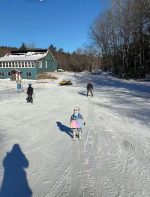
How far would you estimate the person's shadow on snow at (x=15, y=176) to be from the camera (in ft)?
28.5

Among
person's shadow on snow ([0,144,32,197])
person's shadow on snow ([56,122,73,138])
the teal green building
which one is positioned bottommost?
person's shadow on snow ([0,144,32,197])

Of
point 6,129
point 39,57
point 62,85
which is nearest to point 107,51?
point 39,57

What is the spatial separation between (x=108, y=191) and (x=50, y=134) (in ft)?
22.5

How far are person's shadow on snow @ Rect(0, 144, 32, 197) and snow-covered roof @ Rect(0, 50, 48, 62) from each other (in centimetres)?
5267

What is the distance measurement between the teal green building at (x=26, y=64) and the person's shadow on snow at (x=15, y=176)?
1913 inches

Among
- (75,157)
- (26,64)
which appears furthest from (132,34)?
(75,157)

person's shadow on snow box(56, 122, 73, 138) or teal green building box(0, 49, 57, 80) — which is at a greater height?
teal green building box(0, 49, 57, 80)

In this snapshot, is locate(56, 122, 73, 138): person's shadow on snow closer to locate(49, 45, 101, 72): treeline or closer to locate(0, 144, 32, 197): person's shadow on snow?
locate(0, 144, 32, 197): person's shadow on snow

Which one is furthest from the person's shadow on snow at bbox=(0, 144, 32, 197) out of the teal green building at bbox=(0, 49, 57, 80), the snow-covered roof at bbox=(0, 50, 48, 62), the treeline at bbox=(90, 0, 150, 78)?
the snow-covered roof at bbox=(0, 50, 48, 62)

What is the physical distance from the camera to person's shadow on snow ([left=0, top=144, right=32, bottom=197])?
8672mm

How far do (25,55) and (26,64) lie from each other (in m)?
5.17

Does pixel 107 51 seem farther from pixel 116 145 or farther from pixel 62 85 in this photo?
pixel 116 145

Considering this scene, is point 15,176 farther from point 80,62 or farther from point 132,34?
point 80,62

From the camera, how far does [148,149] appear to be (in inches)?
481
